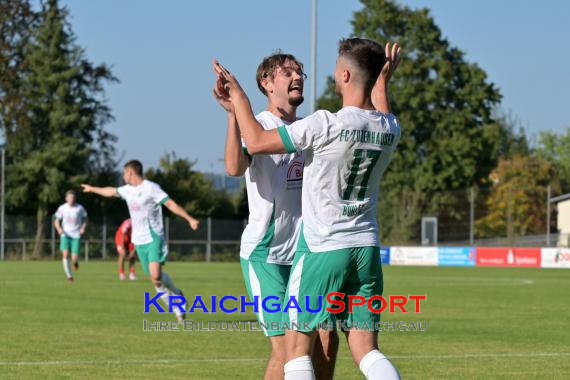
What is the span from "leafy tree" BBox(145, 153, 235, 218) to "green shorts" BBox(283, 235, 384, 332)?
59801 millimetres

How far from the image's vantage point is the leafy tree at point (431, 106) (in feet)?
229

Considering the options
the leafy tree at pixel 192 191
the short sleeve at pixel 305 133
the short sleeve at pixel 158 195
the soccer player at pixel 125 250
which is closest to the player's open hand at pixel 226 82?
the short sleeve at pixel 305 133

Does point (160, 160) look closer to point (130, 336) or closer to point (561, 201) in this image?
point (561, 201)

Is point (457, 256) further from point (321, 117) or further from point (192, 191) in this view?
point (321, 117)

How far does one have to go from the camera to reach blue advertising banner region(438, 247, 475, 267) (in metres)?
51.1

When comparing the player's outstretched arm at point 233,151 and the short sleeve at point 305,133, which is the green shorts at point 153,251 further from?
the short sleeve at point 305,133

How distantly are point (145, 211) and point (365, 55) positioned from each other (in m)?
10.9

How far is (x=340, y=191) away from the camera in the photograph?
6238mm

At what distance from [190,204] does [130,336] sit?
53.1 m

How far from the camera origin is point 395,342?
13.3 m

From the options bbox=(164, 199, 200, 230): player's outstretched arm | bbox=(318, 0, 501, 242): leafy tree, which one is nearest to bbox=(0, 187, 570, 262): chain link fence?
bbox=(318, 0, 501, 242): leafy tree

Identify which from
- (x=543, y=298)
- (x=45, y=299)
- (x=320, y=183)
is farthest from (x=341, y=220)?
(x=543, y=298)

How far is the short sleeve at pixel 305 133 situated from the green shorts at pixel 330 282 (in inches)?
22.6

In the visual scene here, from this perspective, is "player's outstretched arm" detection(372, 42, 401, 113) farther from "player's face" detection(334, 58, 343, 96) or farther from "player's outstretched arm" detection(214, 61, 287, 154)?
"player's outstretched arm" detection(214, 61, 287, 154)
